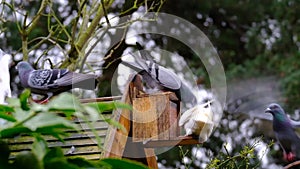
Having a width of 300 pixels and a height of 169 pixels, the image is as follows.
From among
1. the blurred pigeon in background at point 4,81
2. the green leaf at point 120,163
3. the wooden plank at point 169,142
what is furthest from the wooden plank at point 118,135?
the green leaf at point 120,163

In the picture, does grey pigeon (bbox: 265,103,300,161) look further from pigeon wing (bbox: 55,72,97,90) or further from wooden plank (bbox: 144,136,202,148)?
pigeon wing (bbox: 55,72,97,90)

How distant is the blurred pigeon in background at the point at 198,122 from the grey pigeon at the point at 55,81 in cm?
31

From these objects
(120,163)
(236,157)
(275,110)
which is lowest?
(236,157)

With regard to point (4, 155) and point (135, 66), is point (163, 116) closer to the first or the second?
point (135, 66)

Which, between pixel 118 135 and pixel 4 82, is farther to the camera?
pixel 4 82

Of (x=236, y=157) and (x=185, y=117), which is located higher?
(x=185, y=117)

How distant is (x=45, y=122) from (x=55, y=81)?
1352 mm

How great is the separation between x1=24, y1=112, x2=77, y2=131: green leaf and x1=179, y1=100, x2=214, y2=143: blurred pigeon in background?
1.21 metres

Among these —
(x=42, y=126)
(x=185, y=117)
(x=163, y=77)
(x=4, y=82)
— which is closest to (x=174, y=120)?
(x=185, y=117)

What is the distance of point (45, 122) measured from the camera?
0.56m

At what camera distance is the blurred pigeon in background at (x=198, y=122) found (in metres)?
1.76

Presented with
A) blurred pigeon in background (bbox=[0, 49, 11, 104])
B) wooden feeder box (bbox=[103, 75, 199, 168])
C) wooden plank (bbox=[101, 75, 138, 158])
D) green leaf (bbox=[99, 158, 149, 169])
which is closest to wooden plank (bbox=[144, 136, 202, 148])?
wooden feeder box (bbox=[103, 75, 199, 168])

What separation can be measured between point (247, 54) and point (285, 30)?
736 millimetres

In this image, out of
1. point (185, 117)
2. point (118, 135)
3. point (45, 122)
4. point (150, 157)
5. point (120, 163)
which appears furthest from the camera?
point (150, 157)
